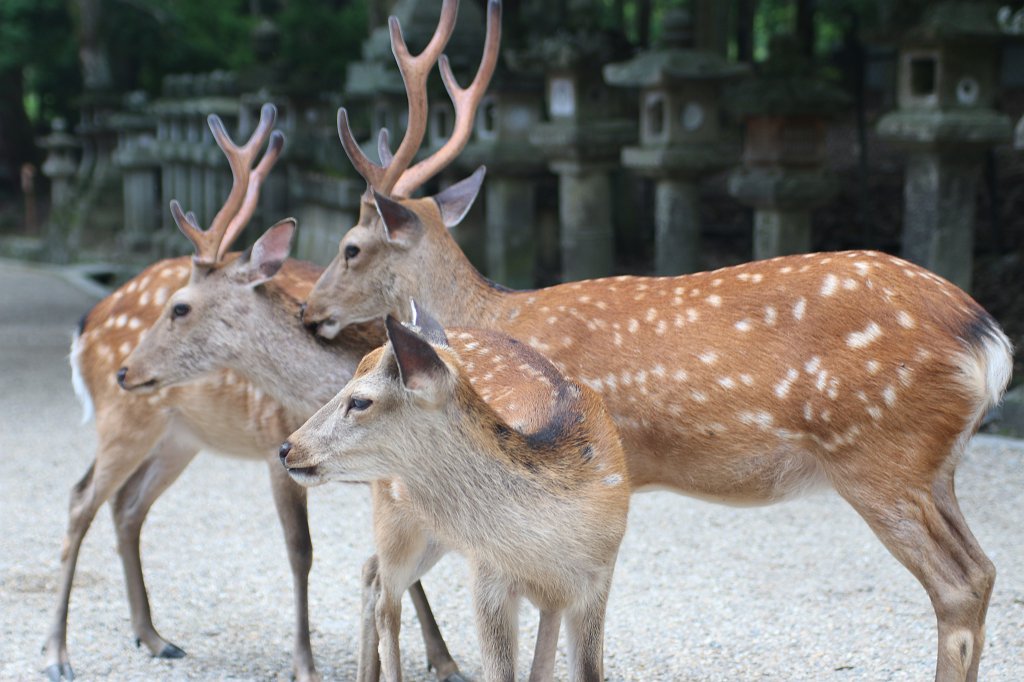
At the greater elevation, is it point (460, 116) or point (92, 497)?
point (460, 116)

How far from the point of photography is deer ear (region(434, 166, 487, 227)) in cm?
438

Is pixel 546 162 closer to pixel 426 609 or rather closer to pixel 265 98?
pixel 265 98

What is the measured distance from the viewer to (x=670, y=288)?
154 inches

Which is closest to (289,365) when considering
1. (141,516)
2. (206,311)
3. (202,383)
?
(206,311)

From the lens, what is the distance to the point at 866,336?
3514 mm

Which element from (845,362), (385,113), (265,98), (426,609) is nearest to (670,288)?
(845,362)

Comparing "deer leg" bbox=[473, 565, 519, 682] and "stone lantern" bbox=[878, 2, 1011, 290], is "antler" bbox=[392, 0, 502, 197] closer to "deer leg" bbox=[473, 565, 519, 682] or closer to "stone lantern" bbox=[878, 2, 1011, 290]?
"deer leg" bbox=[473, 565, 519, 682]

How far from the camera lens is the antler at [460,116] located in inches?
176

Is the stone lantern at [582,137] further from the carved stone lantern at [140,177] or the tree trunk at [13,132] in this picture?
the tree trunk at [13,132]

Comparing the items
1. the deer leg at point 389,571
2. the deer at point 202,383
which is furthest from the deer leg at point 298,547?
the deer leg at point 389,571

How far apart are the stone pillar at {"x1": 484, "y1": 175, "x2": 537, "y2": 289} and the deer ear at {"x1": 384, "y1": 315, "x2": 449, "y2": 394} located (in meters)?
5.51

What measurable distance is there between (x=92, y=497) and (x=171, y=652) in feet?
1.84

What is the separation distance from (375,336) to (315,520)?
6.47 ft

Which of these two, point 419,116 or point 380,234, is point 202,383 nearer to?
point 380,234
